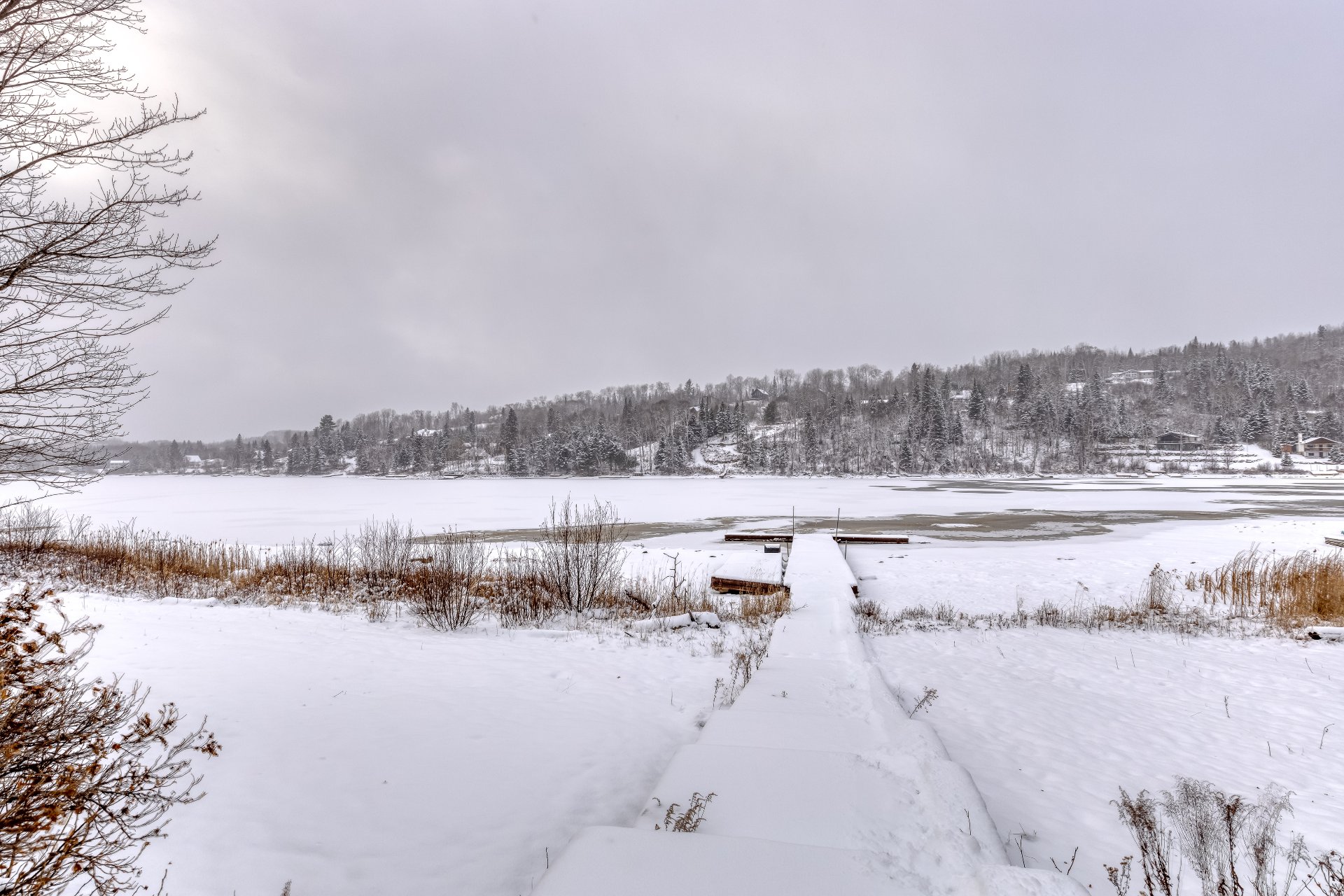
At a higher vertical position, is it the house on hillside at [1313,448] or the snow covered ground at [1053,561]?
the house on hillside at [1313,448]

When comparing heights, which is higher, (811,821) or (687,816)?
(687,816)

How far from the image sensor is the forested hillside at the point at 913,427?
94500 mm

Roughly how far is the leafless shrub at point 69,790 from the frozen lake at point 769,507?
2002 cm

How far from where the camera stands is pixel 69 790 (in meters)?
2.52

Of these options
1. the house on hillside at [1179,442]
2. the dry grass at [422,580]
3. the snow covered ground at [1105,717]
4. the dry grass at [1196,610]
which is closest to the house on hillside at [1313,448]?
the house on hillside at [1179,442]

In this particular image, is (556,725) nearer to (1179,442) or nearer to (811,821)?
(811,821)

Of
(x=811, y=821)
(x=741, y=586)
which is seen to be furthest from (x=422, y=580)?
(x=811, y=821)

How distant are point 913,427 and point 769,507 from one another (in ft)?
231

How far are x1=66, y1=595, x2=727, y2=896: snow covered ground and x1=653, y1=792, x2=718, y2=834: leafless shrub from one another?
84 cm

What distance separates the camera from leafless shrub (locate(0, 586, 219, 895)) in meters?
2.55

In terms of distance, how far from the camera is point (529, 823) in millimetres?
4043

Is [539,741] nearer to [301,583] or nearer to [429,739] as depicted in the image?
[429,739]

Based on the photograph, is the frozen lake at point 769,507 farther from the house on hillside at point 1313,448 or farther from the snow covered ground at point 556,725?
the house on hillside at point 1313,448

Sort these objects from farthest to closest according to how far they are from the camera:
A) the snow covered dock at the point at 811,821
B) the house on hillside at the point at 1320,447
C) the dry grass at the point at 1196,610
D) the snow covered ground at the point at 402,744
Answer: the house on hillside at the point at 1320,447 < the dry grass at the point at 1196,610 < the snow covered ground at the point at 402,744 < the snow covered dock at the point at 811,821
